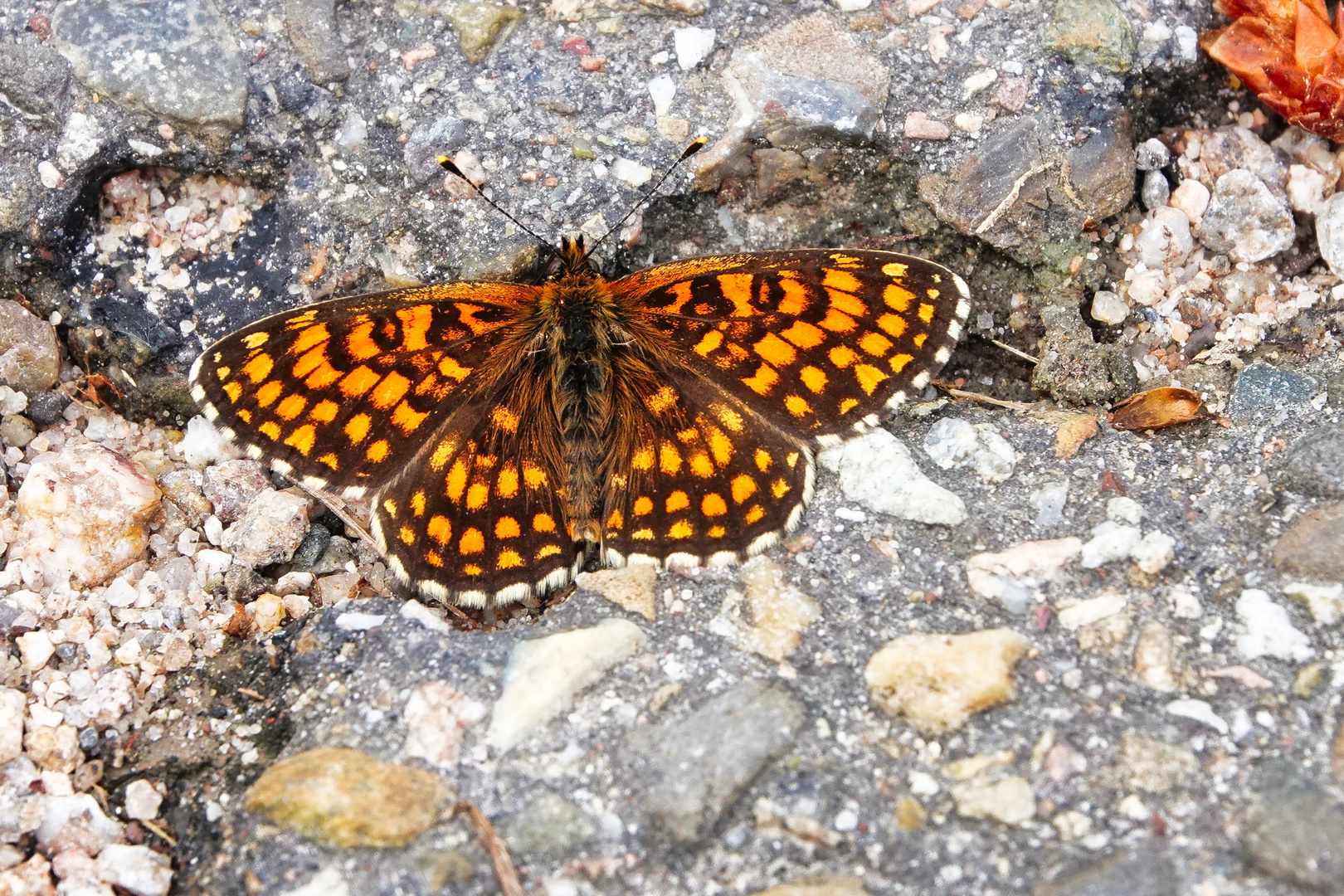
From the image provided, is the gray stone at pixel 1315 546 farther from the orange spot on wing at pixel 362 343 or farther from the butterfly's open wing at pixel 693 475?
the orange spot on wing at pixel 362 343

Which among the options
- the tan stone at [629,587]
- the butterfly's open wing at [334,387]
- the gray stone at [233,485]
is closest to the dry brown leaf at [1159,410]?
the tan stone at [629,587]

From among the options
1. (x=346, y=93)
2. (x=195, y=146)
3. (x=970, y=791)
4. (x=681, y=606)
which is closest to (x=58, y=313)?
(x=195, y=146)

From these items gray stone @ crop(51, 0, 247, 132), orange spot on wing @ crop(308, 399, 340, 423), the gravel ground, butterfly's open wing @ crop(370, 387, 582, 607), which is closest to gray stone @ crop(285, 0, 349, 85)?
the gravel ground

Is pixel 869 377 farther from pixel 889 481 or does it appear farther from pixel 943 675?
pixel 943 675

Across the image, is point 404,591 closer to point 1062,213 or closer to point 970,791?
point 970,791

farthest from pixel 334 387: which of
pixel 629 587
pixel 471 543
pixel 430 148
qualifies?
pixel 629 587

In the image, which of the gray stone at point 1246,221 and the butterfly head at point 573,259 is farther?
the gray stone at point 1246,221

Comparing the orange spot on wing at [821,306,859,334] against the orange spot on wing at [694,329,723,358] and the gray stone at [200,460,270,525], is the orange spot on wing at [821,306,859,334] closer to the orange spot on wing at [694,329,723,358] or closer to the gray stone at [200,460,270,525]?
the orange spot on wing at [694,329,723,358]
